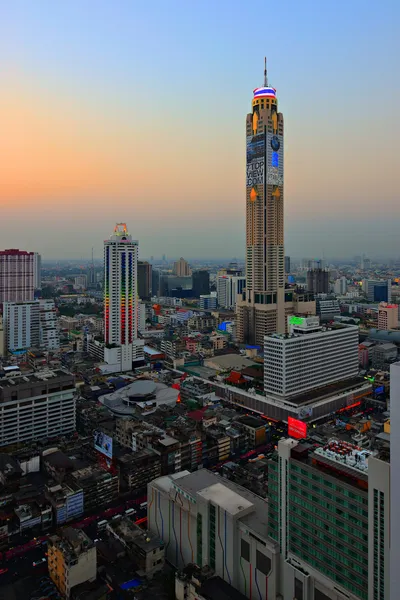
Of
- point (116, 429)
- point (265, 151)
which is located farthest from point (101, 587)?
point (265, 151)

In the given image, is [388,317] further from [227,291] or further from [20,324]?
[20,324]

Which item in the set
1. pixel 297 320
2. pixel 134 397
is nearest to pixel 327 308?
pixel 297 320

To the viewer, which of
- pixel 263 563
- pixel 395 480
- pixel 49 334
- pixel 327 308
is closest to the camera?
pixel 395 480

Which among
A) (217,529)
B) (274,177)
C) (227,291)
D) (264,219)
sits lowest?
(217,529)

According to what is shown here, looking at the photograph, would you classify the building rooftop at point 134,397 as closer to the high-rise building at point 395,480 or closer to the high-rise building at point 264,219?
the high-rise building at point 264,219

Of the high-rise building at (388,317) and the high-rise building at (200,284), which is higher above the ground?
the high-rise building at (200,284)

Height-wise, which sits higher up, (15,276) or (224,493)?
(15,276)

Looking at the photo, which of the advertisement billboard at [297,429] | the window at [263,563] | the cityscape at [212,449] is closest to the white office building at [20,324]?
the cityscape at [212,449]
